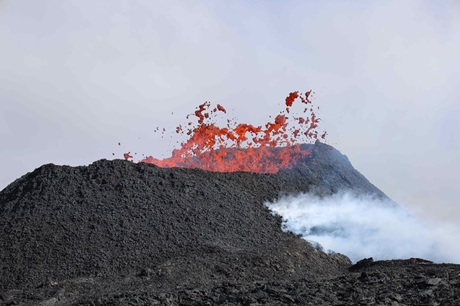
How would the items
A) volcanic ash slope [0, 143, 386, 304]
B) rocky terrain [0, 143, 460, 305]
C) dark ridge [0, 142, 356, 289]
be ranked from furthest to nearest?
dark ridge [0, 142, 356, 289] → volcanic ash slope [0, 143, 386, 304] → rocky terrain [0, 143, 460, 305]

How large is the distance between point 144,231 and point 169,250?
147cm

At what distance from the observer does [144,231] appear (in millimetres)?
25844

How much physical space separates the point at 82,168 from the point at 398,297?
1591 centimetres

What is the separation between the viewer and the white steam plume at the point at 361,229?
2922 centimetres

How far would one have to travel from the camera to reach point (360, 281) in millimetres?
20266

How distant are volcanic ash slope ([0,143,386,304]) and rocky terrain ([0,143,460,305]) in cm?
5

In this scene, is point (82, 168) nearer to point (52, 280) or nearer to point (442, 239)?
point (52, 280)

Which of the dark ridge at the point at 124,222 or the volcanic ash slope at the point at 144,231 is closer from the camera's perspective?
the volcanic ash slope at the point at 144,231

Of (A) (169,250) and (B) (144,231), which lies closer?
(A) (169,250)

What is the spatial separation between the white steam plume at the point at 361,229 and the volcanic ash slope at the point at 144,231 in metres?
1.05

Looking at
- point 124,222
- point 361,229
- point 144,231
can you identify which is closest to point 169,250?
point 144,231

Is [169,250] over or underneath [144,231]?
underneath

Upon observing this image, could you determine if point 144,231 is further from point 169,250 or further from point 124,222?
point 169,250

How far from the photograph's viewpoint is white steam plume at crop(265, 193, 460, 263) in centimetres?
2922
